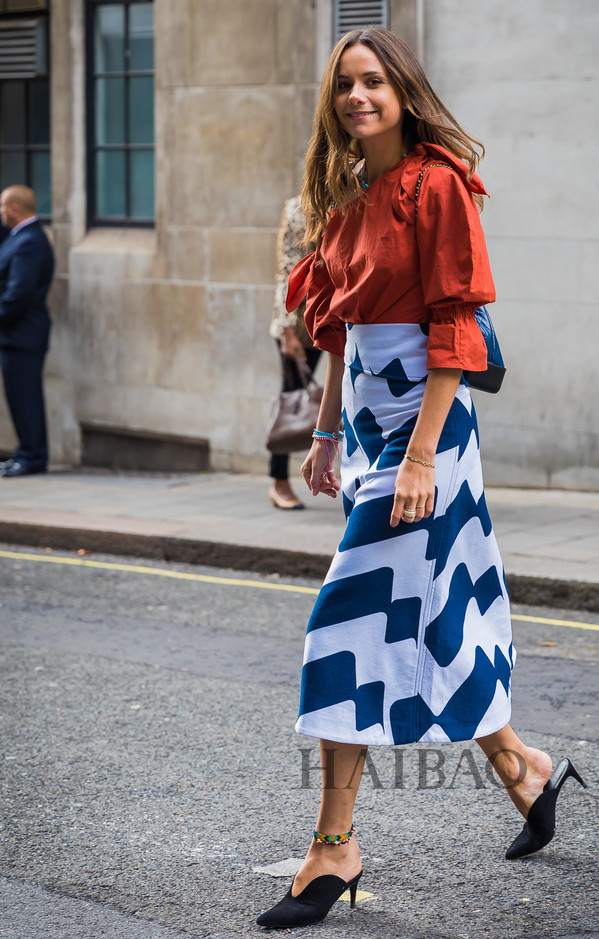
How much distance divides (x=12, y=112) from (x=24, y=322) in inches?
99.8

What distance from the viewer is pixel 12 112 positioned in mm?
12555

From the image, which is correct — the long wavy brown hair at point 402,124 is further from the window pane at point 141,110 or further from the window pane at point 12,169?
the window pane at point 12,169

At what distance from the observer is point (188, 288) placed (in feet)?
35.8

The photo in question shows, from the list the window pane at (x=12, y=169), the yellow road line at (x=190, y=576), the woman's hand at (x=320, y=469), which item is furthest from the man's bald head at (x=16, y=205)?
the woman's hand at (x=320, y=469)

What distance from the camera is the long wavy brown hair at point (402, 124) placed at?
3.03 meters

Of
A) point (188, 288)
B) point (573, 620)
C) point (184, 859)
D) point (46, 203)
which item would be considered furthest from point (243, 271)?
point (184, 859)

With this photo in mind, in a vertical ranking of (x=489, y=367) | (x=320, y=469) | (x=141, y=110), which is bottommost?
(x=320, y=469)

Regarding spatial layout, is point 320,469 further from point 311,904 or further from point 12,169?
point 12,169

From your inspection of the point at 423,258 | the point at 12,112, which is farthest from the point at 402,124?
the point at 12,112

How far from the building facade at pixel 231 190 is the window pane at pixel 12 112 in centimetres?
2

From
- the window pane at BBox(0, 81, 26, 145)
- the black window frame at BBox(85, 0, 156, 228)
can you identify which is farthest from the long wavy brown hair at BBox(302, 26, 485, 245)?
the window pane at BBox(0, 81, 26, 145)

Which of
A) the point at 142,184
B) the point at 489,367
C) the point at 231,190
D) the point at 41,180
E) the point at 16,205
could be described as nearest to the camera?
the point at 489,367

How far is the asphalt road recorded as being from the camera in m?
3.18

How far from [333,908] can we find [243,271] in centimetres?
774
